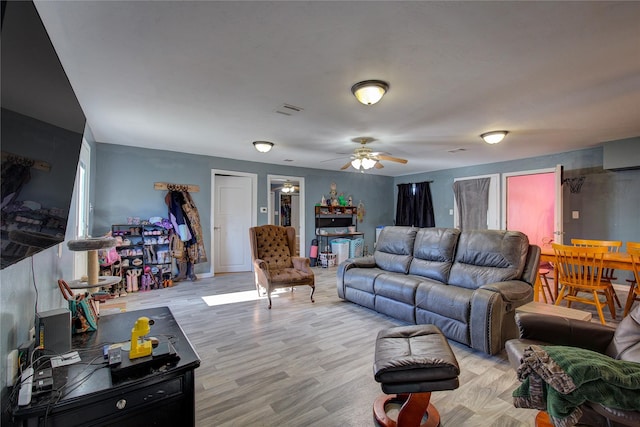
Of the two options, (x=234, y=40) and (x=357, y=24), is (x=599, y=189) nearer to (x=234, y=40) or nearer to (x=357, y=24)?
(x=357, y=24)

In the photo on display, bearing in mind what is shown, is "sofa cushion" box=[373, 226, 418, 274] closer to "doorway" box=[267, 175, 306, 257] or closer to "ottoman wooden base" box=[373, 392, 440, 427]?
"ottoman wooden base" box=[373, 392, 440, 427]

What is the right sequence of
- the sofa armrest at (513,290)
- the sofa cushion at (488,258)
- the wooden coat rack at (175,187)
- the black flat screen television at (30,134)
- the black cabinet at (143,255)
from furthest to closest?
the wooden coat rack at (175,187) → the black cabinet at (143,255) → the sofa cushion at (488,258) → the sofa armrest at (513,290) → the black flat screen television at (30,134)

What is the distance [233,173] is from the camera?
601cm

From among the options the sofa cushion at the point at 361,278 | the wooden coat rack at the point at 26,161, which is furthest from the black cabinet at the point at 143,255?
the wooden coat rack at the point at 26,161

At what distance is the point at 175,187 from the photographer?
523 centimetres

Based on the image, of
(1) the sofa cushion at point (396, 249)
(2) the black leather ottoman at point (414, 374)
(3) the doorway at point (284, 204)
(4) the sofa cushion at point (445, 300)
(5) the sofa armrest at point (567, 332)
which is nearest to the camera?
(2) the black leather ottoman at point (414, 374)

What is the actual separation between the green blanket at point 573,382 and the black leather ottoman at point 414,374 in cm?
36

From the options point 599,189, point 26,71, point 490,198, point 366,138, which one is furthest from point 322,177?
point 26,71

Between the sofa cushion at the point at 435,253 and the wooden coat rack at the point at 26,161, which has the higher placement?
the wooden coat rack at the point at 26,161

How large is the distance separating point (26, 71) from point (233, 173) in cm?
522

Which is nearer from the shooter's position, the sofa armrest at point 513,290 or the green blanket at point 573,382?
the green blanket at point 573,382

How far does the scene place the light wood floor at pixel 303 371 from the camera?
184 cm

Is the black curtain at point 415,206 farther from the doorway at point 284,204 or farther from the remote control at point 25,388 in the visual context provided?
the remote control at point 25,388

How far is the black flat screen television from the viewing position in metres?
0.78
